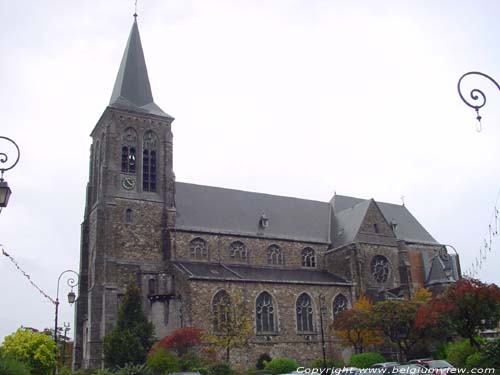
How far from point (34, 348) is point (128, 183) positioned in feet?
55.5

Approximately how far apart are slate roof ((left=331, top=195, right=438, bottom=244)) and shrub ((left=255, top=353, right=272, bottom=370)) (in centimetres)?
1611

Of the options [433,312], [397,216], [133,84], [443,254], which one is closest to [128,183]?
[133,84]

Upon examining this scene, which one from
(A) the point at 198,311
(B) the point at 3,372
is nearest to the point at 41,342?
(A) the point at 198,311

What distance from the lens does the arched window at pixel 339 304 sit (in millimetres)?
44750

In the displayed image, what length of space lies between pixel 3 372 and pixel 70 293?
1157 cm

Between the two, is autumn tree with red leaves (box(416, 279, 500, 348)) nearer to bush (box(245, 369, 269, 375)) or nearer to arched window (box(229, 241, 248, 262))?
bush (box(245, 369, 269, 375))

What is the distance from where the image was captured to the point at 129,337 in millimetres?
33969

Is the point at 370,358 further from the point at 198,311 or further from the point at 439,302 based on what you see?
the point at 198,311

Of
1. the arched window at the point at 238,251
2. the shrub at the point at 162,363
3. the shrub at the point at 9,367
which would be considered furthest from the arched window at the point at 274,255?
the shrub at the point at 9,367

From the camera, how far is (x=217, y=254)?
4553 cm

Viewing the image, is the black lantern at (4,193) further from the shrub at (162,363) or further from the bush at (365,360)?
the bush at (365,360)

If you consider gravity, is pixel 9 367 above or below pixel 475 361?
above

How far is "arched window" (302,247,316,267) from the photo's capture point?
49975 mm

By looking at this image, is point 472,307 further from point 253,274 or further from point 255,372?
point 253,274
